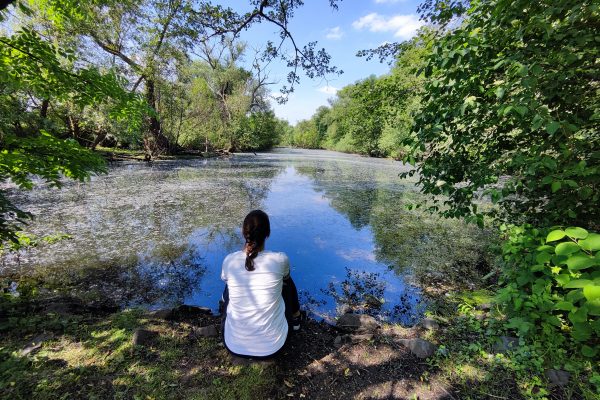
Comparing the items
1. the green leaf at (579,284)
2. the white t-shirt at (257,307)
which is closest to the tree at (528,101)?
the green leaf at (579,284)

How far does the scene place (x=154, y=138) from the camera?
23.5 meters

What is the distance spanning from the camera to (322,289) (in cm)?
459

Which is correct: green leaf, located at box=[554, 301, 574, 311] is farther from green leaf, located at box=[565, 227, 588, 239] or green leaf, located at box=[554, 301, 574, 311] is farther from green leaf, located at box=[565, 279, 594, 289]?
green leaf, located at box=[565, 227, 588, 239]

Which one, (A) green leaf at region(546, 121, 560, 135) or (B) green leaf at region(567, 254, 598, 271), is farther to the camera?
(A) green leaf at region(546, 121, 560, 135)

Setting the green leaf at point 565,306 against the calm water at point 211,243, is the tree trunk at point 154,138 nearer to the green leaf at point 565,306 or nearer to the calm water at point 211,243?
the calm water at point 211,243

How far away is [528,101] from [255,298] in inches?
106

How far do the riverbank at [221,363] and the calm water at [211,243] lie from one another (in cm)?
104

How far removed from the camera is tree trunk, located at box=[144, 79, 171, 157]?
2125cm

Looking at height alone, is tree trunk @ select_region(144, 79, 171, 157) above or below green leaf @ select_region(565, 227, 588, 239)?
above

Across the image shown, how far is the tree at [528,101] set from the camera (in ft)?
6.91

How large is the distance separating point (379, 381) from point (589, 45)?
3.51 meters

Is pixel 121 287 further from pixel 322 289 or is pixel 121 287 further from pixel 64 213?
pixel 64 213

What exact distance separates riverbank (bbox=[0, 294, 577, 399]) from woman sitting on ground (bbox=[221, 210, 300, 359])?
243 millimetres

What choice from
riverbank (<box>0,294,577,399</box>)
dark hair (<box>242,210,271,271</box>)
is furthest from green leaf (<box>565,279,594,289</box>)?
Answer: dark hair (<box>242,210,271,271</box>)
